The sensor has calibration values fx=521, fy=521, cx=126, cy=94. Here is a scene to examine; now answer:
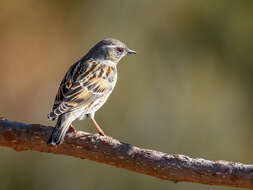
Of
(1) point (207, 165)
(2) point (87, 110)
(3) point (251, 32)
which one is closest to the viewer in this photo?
(1) point (207, 165)

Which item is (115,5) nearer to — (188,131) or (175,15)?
(175,15)

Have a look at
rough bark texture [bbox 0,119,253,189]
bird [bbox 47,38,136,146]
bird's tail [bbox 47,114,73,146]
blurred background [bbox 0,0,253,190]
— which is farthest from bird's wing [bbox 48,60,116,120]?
blurred background [bbox 0,0,253,190]

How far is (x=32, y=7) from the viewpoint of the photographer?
12.3 m

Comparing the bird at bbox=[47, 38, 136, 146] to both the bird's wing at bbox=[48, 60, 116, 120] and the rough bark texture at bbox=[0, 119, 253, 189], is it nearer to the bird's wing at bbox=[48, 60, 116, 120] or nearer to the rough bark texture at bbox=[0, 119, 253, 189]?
the bird's wing at bbox=[48, 60, 116, 120]

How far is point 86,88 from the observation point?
7.69m

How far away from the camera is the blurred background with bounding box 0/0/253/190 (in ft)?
37.2

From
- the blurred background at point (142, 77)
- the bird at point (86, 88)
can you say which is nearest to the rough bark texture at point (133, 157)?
the bird at point (86, 88)

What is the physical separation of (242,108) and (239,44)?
148cm

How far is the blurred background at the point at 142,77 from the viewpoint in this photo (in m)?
11.3

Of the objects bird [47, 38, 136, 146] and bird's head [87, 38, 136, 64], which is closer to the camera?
bird [47, 38, 136, 146]

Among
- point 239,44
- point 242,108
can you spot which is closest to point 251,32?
point 239,44

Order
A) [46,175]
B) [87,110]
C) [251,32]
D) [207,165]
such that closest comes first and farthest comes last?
1. [207,165]
2. [87,110]
3. [46,175]
4. [251,32]

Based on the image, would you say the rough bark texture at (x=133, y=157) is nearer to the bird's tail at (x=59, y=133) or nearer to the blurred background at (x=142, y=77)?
the bird's tail at (x=59, y=133)

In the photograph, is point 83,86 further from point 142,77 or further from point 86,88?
point 142,77
